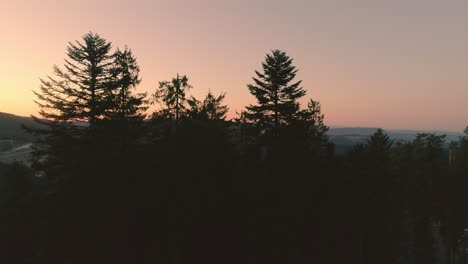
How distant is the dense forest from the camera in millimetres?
19422

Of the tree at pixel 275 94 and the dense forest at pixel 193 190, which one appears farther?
the tree at pixel 275 94

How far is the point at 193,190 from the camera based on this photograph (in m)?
19.8

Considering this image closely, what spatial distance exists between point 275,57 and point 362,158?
1164 centimetres

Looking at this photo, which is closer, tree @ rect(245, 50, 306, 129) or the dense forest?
the dense forest

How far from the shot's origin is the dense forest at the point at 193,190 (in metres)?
19.4

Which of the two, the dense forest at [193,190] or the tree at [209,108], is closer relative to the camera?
the dense forest at [193,190]

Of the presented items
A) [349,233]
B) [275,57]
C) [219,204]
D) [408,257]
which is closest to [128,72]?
[275,57]

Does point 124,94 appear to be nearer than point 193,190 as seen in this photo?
No

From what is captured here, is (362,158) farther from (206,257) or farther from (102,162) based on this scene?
(102,162)

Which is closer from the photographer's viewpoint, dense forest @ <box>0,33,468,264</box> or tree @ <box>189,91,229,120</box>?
dense forest @ <box>0,33,468,264</box>

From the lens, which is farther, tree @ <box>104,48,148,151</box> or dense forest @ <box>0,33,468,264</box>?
tree @ <box>104,48,148,151</box>

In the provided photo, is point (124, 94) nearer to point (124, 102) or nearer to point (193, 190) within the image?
point (124, 102)

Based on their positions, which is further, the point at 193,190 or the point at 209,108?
the point at 209,108

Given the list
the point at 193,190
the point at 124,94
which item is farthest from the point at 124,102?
the point at 193,190
